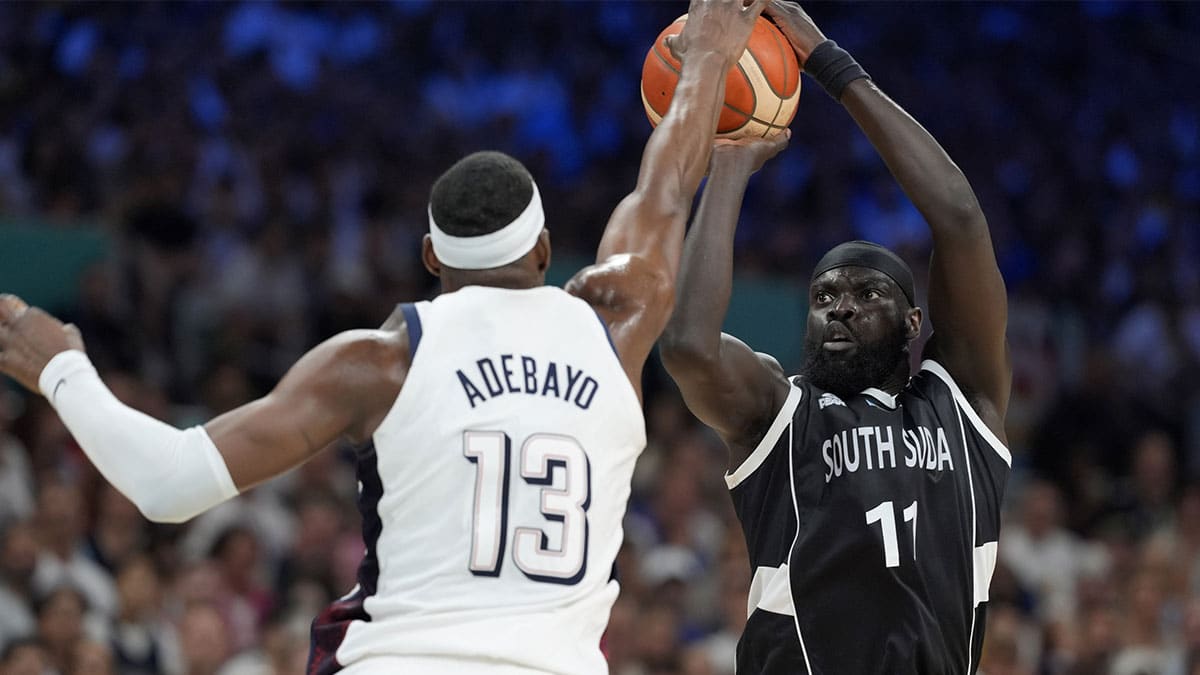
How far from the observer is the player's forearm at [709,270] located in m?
4.72

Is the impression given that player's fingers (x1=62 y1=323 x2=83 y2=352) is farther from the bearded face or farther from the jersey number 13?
the bearded face

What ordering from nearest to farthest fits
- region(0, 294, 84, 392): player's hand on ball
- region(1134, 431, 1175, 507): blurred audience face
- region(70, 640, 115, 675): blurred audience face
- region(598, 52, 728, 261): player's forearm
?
1. region(0, 294, 84, 392): player's hand on ball
2. region(598, 52, 728, 261): player's forearm
3. region(70, 640, 115, 675): blurred audience face
4. region(1134, 431, 1175, 507): blurred audience face

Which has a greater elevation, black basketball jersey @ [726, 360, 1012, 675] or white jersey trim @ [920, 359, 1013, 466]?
white jersey trim @ [920, 359, 1013, 466]

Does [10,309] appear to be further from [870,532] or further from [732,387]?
[870,532]

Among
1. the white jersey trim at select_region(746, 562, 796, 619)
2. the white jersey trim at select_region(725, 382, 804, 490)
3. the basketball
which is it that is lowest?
the white jersey trim at select_region(746, 562, 796, 619)

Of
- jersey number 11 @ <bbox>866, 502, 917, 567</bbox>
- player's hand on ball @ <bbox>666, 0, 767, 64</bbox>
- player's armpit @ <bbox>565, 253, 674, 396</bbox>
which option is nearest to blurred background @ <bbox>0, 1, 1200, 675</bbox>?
jersey number 11 @ <bbox>866, 502, 917, 567</bbox>

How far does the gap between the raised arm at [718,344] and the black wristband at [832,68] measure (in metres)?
0.40

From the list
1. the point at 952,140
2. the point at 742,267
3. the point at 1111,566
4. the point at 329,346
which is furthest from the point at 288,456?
the point at 952,140

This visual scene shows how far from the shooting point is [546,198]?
14.2 meters

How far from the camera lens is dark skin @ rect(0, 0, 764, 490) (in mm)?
3662

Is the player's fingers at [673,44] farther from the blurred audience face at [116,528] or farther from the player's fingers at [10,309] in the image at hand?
the blurred audience face at [116,528]

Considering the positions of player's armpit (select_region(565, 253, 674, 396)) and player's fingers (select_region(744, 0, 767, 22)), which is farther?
player's fingers (select_region(744, 0, 767, 22))

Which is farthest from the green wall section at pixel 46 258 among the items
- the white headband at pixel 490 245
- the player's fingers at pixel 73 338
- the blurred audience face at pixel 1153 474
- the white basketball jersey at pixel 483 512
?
the player's fingers at pixel 73 338

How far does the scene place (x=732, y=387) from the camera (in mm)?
4805
